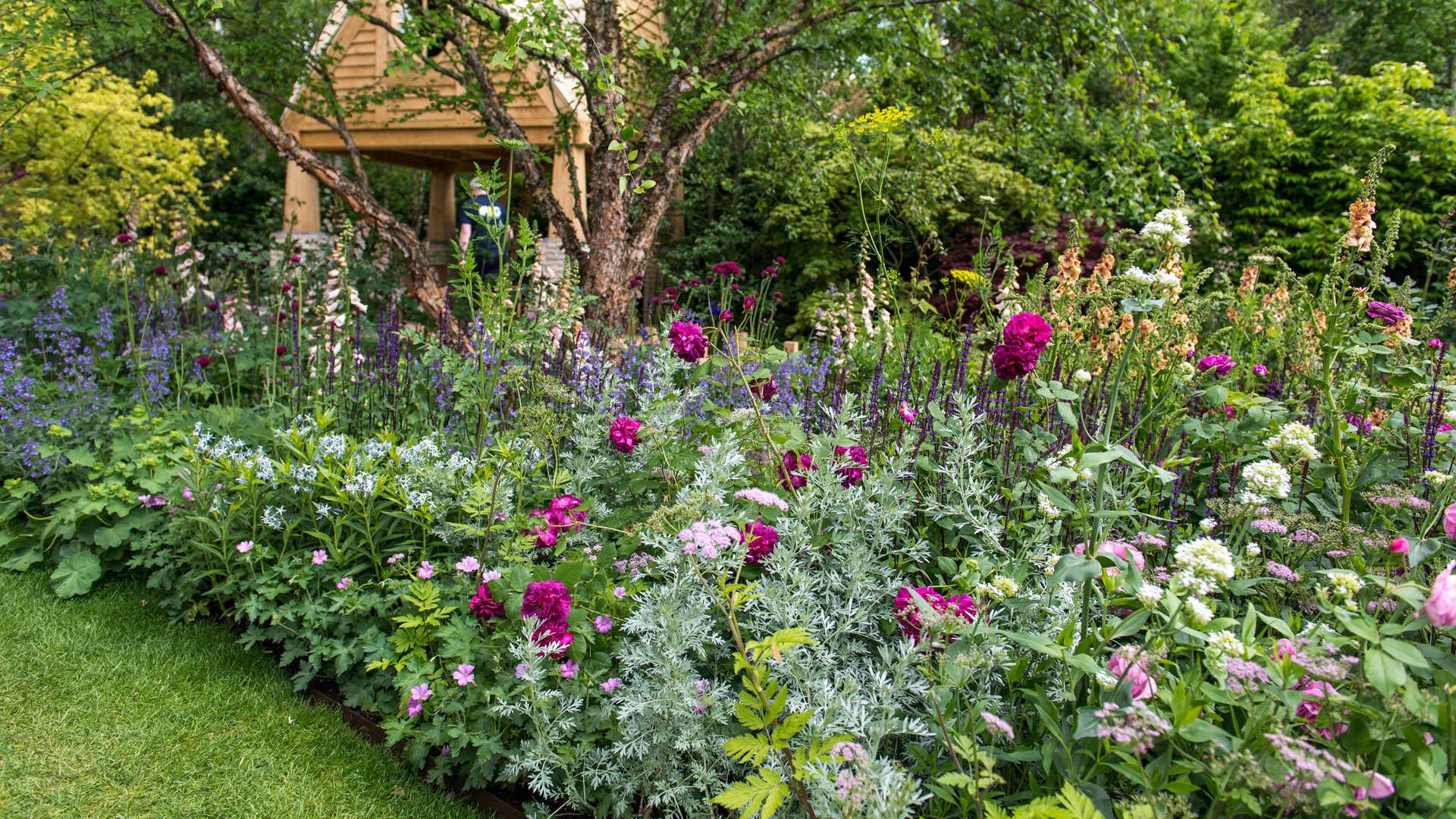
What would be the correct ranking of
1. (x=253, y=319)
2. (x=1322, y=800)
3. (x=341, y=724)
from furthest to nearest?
(x=253, y=319)
(x=341, y=724)
(x=1322, y=800)

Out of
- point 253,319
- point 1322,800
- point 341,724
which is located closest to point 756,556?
point 1322,800

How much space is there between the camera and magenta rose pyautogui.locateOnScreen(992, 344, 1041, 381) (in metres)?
1.94

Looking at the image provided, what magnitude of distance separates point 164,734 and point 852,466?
2.04 meters

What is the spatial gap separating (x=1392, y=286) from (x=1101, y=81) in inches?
401

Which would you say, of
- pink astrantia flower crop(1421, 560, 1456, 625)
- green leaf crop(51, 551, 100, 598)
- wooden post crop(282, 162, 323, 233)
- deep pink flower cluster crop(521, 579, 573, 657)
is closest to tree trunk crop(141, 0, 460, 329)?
green leaf crop(51, 551, 100, 598)

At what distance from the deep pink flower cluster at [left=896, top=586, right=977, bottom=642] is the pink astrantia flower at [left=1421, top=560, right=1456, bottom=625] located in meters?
0.70

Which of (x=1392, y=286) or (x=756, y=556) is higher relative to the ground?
(x=1392, y=286)

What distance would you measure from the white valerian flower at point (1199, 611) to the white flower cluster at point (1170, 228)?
0.64 metres

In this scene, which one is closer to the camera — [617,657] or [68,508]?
[617,657]

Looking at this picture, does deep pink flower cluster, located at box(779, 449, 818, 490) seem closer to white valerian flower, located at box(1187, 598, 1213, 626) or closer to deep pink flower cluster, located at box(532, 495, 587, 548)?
deep pink flower cluster, located at box(532, 495, 587, 548)

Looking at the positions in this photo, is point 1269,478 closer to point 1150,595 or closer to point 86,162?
point 1150,595

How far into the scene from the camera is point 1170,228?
155 cm

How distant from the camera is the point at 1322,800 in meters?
1.13

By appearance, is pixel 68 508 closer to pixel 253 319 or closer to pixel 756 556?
pixel 253 319
